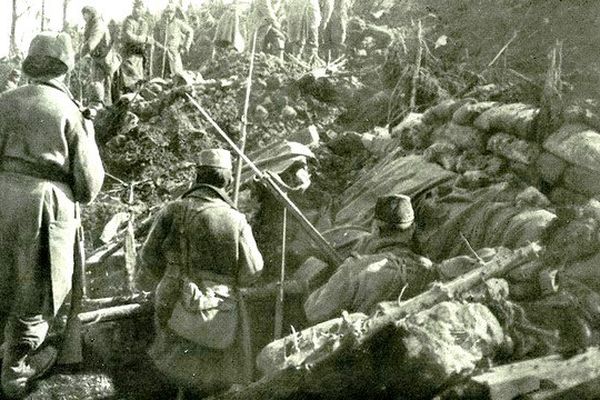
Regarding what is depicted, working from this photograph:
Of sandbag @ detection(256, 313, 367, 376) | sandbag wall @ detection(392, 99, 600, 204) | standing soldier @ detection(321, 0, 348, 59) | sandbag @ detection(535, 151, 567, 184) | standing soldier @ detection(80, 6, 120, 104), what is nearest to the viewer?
sandbag @ detection(256, 313, 367, 376)

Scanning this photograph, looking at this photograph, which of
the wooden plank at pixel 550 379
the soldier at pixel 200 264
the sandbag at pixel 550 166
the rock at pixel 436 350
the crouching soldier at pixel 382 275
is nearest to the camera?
the wooden plank at pixel 550 379

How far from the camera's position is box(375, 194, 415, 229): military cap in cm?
453

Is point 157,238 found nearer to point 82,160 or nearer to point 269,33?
point 82,160

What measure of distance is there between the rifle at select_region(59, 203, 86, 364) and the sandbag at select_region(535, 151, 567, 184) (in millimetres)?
3274

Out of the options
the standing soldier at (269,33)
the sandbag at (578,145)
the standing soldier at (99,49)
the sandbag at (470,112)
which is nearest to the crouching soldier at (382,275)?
the sandbag at (578,145)

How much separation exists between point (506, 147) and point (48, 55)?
3.67 m

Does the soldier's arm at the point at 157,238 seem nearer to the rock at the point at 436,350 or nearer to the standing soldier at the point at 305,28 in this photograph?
the rock at the point at 436,350

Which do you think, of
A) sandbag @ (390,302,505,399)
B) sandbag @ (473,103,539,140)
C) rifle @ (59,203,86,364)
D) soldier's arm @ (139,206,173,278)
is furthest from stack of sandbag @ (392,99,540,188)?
rifle @ (59,203,86,364)

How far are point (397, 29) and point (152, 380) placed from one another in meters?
12.1

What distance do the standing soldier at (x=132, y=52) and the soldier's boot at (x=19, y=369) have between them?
31.2 ft

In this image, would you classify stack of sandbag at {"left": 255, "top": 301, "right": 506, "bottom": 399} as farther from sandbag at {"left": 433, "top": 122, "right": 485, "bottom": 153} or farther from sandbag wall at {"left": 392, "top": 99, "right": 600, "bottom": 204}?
sandbag at {"left": 433, "top": 122, "right": 485, "bottom": 153}

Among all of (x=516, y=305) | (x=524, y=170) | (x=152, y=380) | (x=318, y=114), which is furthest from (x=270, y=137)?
(x=516, y=305)

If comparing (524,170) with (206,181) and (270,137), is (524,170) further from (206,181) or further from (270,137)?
(270,137)

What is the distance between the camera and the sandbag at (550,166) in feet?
16.6
